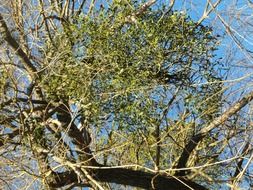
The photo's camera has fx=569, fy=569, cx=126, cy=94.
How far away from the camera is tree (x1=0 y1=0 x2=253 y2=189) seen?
3373 millimetres

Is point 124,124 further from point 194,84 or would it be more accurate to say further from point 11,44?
point 11,44

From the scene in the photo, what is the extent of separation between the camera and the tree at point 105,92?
3.37 metres

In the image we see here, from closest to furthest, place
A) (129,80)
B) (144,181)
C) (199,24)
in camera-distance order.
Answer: (129,80), (199,24), (144,181)

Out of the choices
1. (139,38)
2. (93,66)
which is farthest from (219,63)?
(93,66)

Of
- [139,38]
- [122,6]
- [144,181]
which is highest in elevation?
[122,6]

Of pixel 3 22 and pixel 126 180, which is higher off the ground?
pixel 3 22

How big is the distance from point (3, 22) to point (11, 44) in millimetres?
158

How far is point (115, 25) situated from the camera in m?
3.42

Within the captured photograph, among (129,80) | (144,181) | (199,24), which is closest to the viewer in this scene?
(129,80)

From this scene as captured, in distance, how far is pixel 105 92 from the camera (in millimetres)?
3404

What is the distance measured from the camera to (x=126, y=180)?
418cm

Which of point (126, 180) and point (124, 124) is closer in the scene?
point (124, 124)

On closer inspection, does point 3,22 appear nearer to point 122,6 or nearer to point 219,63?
point 122,6

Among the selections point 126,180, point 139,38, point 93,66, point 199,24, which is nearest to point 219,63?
point 199,24
